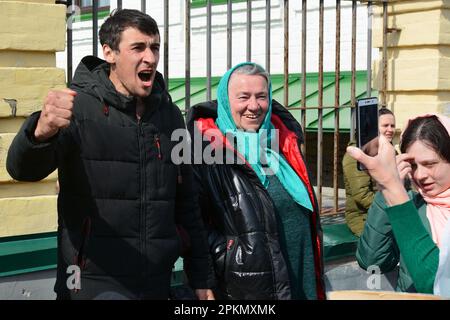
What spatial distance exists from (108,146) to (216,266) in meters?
0.77

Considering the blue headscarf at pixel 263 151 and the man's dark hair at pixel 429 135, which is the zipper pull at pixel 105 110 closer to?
the blue headscarf at pixel 263 151

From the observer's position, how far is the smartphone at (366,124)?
2.67 meters

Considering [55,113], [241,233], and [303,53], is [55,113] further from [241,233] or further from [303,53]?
[303,53]

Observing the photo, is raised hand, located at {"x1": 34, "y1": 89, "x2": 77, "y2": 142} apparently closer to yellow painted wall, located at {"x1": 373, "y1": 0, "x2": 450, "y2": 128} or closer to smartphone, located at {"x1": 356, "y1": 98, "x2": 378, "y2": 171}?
smartphone, located at {"x1": 356, "y1": 98, "x2": 378, "y2": 171}

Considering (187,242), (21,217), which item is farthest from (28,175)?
(21,217)

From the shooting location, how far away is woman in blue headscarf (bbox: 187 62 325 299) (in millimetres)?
3262

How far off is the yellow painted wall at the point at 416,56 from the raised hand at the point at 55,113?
4.82 m

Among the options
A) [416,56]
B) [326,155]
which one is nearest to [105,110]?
[416,56]

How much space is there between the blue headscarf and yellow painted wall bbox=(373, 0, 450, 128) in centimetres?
358

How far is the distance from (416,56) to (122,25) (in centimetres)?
441

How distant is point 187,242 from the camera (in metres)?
3.16

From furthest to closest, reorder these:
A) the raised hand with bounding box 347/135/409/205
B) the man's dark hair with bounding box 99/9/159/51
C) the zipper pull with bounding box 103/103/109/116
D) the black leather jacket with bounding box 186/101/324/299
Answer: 1. the black leather jacket with bounding box 186/101/324/299
2. the man's dark hair with bounding box 99/9/159/51
3. the zipper pull with bounding box 103/103/109/116
4. the raised hand with bounding box 347/135/409/205

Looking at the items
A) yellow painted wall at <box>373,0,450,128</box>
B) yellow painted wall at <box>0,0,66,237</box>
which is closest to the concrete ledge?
yellow painted wall at <box>0,0,66,237</box>
